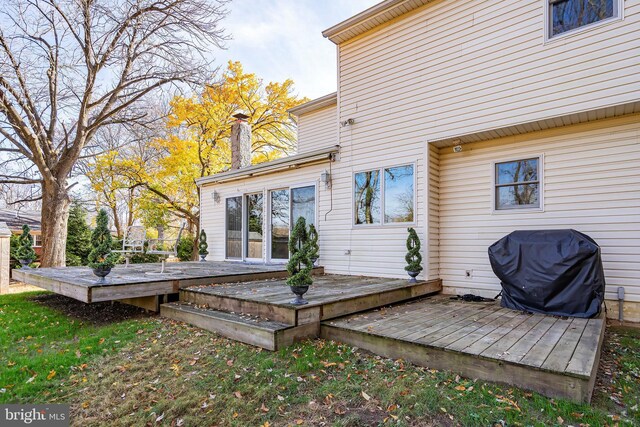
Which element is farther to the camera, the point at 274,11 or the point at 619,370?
the point at 274,11

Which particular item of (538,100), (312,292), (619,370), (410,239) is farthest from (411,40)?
(619,370)

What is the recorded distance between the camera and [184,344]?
3.74 m

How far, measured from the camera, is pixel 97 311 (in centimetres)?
544

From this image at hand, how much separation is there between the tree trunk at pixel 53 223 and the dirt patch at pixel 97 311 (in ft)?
12.3

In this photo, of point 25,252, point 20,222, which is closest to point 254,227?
point 25,252

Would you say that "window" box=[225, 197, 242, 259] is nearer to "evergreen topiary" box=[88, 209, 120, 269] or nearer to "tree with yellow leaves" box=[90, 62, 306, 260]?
"tree with yellow leaves" box=[90, 62, 306, 260]

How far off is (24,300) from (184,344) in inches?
205

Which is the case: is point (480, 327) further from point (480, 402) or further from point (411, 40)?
point (411, 40)

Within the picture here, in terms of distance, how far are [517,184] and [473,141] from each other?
3.33ft

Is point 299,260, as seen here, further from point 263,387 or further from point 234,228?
point 234,228

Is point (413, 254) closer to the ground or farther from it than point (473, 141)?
closer to the ground

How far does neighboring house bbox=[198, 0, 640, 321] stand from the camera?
4441 millimetres

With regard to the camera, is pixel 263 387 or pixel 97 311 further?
pixel 97 311

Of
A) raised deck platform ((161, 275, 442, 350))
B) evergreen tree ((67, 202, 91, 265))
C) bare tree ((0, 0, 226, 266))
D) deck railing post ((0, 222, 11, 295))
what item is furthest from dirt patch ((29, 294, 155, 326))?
evergreen tree ((67, 202, 91, 265))
